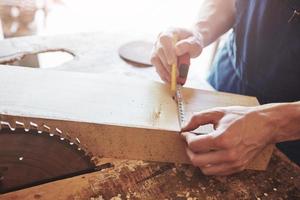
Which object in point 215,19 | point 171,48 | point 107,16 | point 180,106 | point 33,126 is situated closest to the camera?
point 33,126

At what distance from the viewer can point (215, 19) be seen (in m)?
1.45

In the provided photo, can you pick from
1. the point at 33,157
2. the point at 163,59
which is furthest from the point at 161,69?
the point at 33,157

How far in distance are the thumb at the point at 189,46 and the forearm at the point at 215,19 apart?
21 cm

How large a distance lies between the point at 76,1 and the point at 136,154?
300 cm

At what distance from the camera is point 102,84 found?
1047 mm

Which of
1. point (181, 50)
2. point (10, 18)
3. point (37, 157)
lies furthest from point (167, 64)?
point (10, 18)

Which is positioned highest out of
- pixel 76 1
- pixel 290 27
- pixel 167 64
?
pixel 290 27

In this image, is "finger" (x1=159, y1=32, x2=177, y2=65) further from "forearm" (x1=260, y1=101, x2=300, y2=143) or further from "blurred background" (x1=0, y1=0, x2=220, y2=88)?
"blurred background" (x1=0, y1=0, x2=220, y2=88)

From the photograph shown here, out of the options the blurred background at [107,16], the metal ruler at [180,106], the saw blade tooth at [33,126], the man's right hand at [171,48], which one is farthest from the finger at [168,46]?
the blurred background at [107,16]

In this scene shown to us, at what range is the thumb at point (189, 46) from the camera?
3.75ft

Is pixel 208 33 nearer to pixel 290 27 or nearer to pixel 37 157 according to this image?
pixel 290 27

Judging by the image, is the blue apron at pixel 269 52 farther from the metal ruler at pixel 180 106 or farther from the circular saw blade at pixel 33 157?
the circular saw blade at pixel 33 157

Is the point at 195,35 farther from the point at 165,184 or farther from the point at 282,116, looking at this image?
the point at 165,184

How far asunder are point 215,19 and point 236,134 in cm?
80
